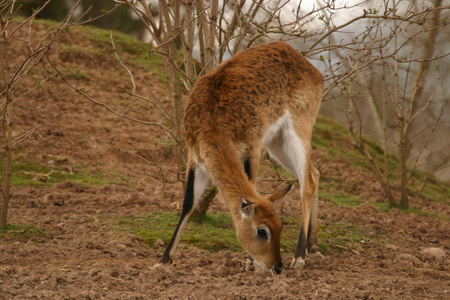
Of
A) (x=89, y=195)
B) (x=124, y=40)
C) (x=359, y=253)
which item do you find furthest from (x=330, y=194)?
(x=124, y=40)

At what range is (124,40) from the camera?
53.1ft

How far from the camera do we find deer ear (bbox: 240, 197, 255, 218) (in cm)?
486

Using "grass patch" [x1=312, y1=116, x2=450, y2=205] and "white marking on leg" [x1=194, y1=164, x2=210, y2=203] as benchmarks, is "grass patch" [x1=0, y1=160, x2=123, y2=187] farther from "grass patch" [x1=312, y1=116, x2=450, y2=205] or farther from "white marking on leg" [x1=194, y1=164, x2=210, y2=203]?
"grass patch" [x1=312, y1=116, x2=450, y2=205]

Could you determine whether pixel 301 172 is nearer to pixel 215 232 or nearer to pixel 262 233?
pixel 262 233

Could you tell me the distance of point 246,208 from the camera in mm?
4918

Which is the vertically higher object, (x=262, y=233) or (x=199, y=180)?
(x=199, y=180)

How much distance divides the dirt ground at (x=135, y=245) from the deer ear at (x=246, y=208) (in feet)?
1.82

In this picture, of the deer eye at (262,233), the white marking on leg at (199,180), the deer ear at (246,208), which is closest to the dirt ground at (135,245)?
the deer eye at (262,233)

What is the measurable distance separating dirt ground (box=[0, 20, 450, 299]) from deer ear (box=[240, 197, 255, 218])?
555 mm

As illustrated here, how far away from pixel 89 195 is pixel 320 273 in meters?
4.52

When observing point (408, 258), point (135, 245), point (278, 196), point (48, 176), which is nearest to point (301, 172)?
point (278, 196)

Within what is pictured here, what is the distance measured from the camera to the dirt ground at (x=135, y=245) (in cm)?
445

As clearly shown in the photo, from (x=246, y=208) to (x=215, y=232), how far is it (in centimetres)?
192

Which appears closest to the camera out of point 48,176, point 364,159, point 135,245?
point 135,245
